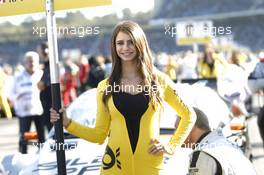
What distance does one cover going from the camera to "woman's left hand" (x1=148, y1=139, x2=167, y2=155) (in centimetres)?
363

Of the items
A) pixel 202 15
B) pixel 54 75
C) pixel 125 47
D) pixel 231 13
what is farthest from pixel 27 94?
pixel 231 13

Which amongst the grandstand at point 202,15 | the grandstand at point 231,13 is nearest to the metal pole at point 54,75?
the grandstand at point 202,15

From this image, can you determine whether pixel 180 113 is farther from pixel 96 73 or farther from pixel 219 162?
pixel 96 73

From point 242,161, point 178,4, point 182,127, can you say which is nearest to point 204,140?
point 242,161

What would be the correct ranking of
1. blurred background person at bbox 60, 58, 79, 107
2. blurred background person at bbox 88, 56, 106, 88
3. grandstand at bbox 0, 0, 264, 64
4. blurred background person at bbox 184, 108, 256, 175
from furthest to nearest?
grandstand at bbox 0, 0, 264, 64 → blurred background person at bbox 60, 58, 79, 107 → blurred background person at bbox 88, 56, 106, 88 → blurred background person at bbox 184, 108, 256, 175

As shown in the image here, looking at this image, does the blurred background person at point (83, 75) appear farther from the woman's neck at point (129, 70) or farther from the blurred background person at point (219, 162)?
the woman's neck at point (129, 70)

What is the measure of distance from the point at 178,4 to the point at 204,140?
45.5 m

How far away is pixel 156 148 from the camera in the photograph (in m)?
3.63

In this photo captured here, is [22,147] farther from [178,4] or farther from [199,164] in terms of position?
[178,4]

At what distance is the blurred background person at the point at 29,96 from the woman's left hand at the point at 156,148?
5821 millimetres

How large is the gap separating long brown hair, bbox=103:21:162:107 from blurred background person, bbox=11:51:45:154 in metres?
5.66

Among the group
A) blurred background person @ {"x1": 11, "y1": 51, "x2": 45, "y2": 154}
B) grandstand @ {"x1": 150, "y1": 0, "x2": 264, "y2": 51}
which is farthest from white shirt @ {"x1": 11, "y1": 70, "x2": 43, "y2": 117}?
grandstand @ {"x1": 150, "y1": 0, "x2": 264, "y2": 51}

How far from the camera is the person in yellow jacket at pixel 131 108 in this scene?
144 inches

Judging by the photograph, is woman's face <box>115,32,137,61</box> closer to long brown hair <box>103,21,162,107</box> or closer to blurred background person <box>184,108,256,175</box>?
long brown hair <box>103,21,162,107</box>
